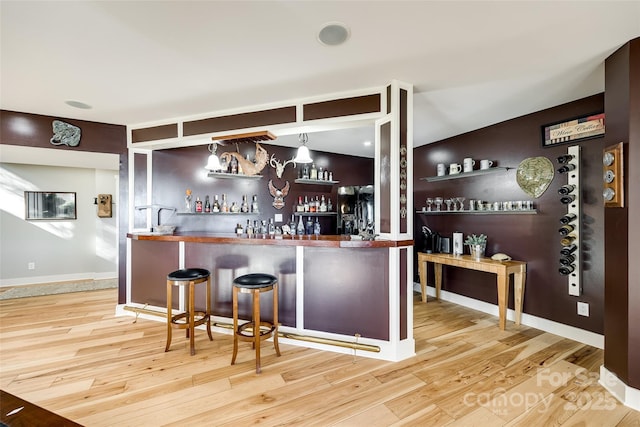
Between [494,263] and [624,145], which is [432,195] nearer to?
[494,263]

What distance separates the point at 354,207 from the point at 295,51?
10.3ft

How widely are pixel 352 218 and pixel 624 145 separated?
10.9 ft

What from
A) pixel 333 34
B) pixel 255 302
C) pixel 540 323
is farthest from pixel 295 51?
pixel 540 323

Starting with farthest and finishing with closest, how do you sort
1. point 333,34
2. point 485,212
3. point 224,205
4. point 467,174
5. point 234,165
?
1. point 224,205
2. point 234,165
3. point 467,174
4. point 485,212
5. point 333,34

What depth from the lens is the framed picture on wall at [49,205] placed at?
16.0 ft

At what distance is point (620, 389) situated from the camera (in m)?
1.93

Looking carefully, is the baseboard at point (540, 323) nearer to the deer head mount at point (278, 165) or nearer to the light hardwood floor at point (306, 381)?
the light hardwood floor at point (306, 381)

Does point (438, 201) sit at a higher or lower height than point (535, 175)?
lower

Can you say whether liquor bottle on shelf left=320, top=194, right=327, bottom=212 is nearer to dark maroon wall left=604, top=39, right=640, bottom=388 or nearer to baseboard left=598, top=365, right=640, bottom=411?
dark maroon wall left=604, top=39, right=640, bottom=388

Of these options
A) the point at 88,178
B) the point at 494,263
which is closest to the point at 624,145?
the point at 494,263

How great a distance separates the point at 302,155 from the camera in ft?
10.4

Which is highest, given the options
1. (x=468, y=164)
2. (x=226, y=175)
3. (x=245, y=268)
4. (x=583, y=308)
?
(x=468, y=164)

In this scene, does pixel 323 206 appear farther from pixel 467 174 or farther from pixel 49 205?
pixel 49 205

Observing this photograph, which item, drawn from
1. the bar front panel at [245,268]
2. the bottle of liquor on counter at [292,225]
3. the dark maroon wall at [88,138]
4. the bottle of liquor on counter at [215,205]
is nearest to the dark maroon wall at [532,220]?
the bottle of liquor on counter at [292,225]
